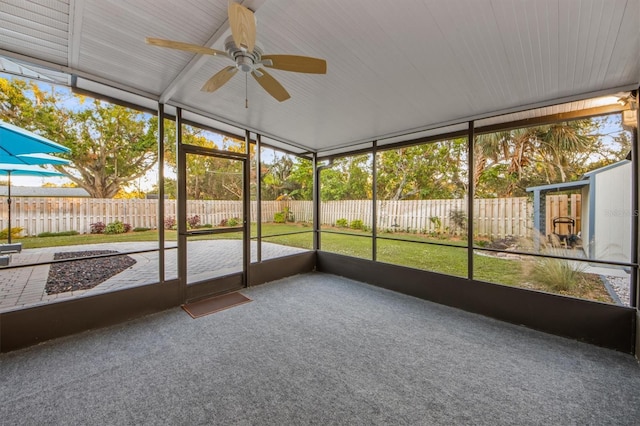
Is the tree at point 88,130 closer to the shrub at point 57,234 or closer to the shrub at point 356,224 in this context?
the shrub at point 57,234

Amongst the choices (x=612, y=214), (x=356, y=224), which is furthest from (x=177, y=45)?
(x=356, y=224)

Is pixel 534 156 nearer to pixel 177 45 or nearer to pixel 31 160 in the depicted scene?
pixel 177 45

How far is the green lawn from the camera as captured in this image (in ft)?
11.3

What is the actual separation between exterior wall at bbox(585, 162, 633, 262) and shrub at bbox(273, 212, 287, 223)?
496cm

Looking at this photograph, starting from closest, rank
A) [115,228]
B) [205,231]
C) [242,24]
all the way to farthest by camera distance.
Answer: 1. [242,24]
2. [115,228]
3. [205,231]

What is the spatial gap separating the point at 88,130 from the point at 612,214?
24.2 feet

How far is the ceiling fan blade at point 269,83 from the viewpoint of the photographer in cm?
194

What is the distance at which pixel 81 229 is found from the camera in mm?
3188

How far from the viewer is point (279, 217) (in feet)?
17.3

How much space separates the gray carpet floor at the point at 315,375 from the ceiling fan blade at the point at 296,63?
2372 millimetres

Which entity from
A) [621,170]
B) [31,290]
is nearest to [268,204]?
[31,290]

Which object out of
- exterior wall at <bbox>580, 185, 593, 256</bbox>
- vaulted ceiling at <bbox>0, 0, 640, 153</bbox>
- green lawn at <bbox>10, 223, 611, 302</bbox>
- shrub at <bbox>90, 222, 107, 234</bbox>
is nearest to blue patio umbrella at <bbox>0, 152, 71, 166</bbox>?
shrub at <bbox>90, 222, 107, 234</bbox>

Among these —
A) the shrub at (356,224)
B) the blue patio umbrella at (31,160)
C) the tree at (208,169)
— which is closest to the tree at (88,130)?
the blue patio umbrella at (31,160)

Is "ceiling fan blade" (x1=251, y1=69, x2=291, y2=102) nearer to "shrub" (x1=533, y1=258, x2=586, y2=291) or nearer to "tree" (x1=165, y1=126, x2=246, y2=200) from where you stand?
"tree" (x1=165, y1=126, x2=246, y2=200)
